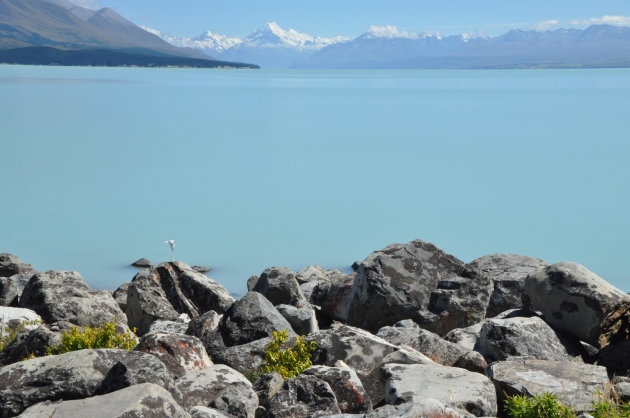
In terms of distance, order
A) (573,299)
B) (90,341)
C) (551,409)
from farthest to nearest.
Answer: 1. (573,299)
2. (90,341)
3. (551,409)

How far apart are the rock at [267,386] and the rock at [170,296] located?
185 inches

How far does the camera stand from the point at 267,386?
23.6ft

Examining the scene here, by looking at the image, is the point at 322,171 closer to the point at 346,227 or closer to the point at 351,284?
the point at 346,227

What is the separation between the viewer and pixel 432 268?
1155 centimetres

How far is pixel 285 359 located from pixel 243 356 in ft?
2.22

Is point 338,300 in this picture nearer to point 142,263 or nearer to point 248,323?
point 248,323

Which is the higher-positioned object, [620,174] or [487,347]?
[487,347]

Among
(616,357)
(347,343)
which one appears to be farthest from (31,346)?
(616,357)

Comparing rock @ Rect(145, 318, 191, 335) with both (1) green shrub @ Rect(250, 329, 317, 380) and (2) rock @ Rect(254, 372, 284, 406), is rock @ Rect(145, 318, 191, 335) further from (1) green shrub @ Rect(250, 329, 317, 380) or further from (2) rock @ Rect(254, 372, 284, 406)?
(2) rock @ Rect(254, 372, 284, 406)

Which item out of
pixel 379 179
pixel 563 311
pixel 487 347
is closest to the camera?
pixel 487 347

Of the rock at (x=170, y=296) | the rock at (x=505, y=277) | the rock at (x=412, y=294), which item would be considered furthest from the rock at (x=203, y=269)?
the rock at (x=412, y=294)

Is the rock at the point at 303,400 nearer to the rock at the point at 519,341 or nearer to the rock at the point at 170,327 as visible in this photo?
the rock at the point at 519,341

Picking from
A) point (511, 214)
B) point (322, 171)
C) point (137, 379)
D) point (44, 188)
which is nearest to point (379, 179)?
point (322, 171)

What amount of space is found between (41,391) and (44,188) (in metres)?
30.1
